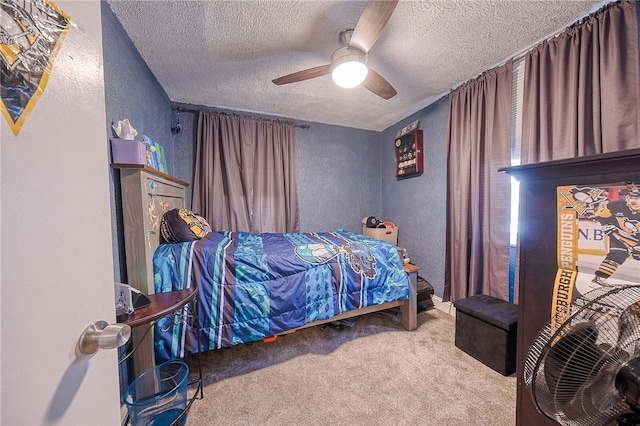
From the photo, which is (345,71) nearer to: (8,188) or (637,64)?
(637,64)

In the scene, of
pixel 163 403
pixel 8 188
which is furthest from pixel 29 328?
pixel 163 403

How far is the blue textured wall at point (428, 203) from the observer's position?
2.60 m

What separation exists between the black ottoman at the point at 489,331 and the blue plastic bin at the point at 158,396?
1.92 metres

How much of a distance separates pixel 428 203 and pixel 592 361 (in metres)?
2.35

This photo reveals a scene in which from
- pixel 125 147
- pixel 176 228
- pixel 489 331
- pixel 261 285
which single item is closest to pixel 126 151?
pixel 125 147

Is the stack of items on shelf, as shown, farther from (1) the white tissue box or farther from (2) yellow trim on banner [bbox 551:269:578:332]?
(2) yellow trim on banner [bbox 551:269:578:332]

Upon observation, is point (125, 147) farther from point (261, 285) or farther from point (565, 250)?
point (565, 250)

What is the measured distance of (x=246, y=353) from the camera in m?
1.80

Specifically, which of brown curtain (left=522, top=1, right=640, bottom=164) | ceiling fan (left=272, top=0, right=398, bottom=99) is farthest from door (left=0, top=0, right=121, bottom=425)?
brown curtain (left=522, top=1, right=640, bottom=164)

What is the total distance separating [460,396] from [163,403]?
1652 mm

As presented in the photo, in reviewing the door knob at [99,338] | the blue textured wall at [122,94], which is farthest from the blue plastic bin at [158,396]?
the door knob at [99,338]

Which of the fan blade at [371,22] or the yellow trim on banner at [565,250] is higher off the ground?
the fan blade at [371,22]

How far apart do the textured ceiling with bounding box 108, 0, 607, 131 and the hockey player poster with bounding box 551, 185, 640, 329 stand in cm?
137

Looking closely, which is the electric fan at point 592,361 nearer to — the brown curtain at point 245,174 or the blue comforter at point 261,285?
the blue comforter at point 261,285
